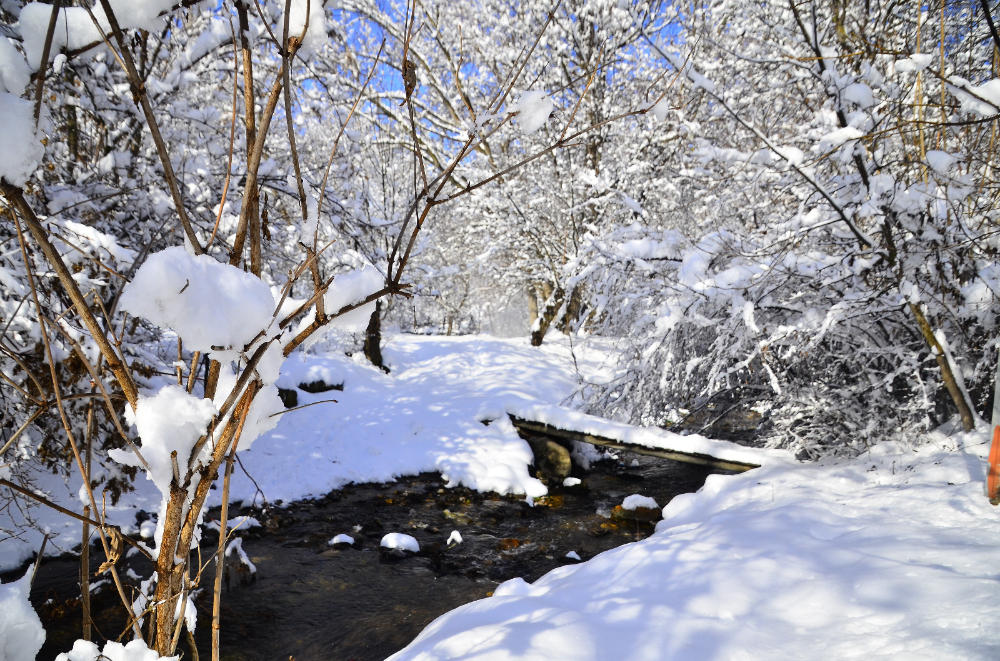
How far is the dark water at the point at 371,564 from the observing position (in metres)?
3.90

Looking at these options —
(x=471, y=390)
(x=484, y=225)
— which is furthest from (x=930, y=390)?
(x=484, y=225)

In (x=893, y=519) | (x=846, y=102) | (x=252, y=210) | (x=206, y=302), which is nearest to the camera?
(x=206, y=302)

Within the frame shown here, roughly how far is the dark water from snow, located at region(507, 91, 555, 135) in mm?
3213

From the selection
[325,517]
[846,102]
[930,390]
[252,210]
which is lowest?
[325,517]

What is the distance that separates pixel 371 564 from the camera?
5164 millimetres

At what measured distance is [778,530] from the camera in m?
3.08

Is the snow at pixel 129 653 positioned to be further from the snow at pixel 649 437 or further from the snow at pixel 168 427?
the snow at pixel 649 437

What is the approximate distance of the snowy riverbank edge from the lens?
1.89 m

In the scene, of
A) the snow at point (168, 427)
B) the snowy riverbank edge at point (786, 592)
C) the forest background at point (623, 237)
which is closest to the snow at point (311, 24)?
the forest background at point (623, 237)

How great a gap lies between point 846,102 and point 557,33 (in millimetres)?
7845

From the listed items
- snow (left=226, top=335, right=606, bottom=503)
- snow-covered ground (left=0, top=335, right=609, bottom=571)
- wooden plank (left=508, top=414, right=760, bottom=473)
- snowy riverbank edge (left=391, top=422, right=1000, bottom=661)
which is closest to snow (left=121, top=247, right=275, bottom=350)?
snowy riverbank edge (left=391, top=422, right=1000, bottom=661)

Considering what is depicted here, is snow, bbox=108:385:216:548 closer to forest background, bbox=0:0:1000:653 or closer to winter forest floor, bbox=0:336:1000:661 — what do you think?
forest background, bbox=0:0:1000:653

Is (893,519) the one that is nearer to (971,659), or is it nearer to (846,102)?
(971,659)

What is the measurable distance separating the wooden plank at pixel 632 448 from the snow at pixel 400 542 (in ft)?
9.32
